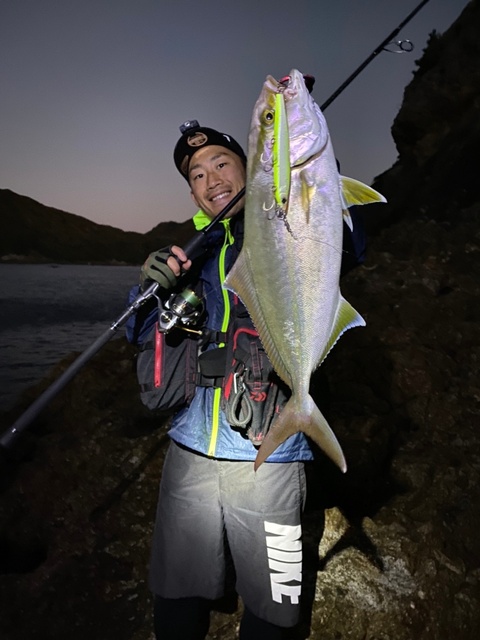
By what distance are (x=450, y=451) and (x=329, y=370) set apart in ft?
5.74

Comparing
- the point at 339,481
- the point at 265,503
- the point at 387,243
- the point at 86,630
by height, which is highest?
the point at 387,243

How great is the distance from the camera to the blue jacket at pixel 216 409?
7.33 ft

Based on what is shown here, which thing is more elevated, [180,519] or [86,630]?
[180,519]

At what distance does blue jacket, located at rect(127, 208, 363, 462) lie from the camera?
2.23 meters

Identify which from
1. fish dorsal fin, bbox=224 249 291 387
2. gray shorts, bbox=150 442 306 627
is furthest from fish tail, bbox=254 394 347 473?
gray shorts, bbox=150 442 306 627

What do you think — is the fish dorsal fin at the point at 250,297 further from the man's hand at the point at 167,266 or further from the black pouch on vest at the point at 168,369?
the black pouch on vest at the point at 168,369

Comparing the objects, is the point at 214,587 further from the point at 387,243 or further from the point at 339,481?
the point at 387,243

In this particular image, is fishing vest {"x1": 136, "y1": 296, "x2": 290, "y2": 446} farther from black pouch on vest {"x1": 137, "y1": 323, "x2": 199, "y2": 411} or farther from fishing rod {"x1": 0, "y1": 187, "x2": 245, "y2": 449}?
fishing rod {"x1": 0, "y1": 187, "x2": 245, "y2": 449}

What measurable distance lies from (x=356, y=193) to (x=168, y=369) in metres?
1.36

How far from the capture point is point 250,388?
7.21ft

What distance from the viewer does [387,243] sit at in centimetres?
861

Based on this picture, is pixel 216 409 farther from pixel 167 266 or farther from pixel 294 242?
pixel 294 242

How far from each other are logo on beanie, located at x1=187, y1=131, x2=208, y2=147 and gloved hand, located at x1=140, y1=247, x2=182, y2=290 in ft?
2.68

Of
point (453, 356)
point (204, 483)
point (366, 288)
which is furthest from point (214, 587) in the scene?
point (366, 288)
